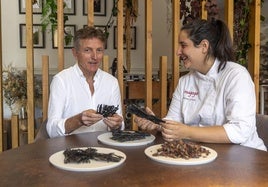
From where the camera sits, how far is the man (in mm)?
2082

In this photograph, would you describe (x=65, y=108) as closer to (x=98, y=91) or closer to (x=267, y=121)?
(x=98, y=91)

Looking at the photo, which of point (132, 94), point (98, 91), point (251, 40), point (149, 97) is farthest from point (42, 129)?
point (251, 40)

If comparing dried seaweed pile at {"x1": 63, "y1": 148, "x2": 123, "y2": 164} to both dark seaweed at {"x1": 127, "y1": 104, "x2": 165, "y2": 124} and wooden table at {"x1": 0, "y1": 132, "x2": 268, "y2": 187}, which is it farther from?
dark seaweed at {"x1": 127, "y1": 104, "x2": 165, "y2": 124}

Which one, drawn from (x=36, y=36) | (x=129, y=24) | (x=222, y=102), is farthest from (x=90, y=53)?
(x=36, y=36)

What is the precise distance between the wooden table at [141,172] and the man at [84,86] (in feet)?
2.25

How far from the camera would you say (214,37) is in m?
→ 1.91

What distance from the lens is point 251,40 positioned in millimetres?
2883

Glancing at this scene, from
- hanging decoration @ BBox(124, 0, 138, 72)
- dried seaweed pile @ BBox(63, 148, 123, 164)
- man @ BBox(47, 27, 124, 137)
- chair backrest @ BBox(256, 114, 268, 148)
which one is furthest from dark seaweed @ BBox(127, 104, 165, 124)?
hanging decoration @ BBox(124, 0, 138, 72)

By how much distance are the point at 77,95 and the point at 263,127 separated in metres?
1.10

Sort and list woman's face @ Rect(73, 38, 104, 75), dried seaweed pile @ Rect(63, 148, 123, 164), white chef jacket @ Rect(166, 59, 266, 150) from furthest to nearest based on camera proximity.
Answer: woman's face @ Rect(73, 38, 104, 75)
white chef jacket @ Rect(166, 59, 266, 150)
dried seaweed pile @ Rect(63, 148, 123, 164)

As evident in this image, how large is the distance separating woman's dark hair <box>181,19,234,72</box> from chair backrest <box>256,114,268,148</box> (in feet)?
1.18

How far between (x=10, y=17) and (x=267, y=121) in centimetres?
411

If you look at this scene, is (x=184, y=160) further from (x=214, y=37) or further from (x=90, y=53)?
(x=90, y=53)

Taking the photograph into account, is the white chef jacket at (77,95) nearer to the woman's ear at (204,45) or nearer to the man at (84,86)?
the man at (84,86)
